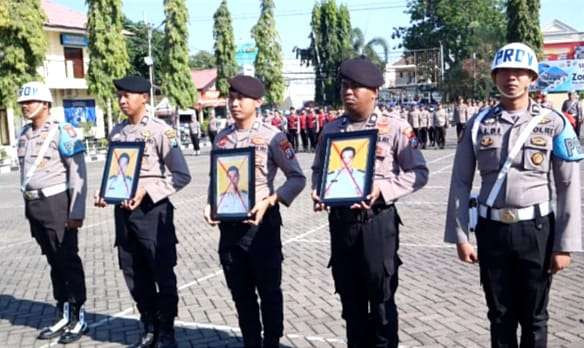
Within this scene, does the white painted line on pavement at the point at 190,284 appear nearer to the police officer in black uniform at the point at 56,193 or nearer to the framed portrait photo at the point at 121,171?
the police officer in black uniform at the point at 56,193

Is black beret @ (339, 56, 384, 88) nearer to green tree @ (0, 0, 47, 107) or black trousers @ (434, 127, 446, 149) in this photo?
black trousers @ (434, 127, 446, 149)

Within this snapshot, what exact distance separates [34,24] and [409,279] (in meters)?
24.7

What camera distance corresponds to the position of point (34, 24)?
89.2 feet

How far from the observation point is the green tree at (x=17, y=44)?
26.7 metres

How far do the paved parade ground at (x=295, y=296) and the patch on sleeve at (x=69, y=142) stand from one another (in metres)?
1.57

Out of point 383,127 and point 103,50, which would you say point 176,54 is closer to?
point 103,50

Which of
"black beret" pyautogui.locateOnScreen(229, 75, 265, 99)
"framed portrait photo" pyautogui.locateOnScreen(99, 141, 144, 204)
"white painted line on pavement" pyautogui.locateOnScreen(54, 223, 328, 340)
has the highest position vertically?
"black beret" pyautogui.locateOnScreen(229, 75, 265, 99)

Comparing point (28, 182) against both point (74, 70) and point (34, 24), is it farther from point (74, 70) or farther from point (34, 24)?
point (74, 70)

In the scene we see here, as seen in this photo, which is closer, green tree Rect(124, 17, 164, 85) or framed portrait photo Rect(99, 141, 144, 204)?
framed portrait photo Rect(99, 141, 144, 204)

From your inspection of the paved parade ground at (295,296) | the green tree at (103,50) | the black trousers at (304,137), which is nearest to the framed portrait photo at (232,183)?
the paved parade ground at (295,296)

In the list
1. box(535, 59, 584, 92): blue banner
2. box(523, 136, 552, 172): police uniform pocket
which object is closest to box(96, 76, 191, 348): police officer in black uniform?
box(523, 136, 552, 172): police uniform pocket

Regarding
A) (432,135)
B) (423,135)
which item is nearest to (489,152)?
(423,135)

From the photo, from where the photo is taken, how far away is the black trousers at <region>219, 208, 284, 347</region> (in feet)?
14.5

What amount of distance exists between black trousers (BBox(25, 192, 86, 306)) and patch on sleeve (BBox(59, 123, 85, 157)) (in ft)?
1.18
